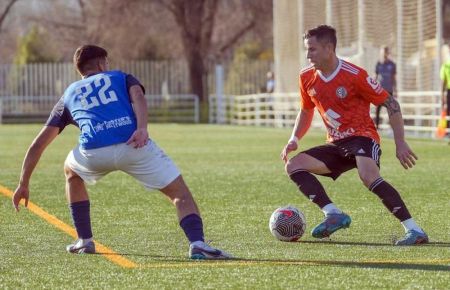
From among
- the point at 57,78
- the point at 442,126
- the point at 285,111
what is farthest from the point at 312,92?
the point at 57,78

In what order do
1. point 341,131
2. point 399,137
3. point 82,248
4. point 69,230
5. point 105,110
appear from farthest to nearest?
1. point 69,230
2. point 341,131
3. point 399,137
4. point 82,248
5. point 105,110

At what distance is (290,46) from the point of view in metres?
39.5

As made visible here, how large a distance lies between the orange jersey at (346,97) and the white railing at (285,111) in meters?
17.0

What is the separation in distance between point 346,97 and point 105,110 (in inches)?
78.7

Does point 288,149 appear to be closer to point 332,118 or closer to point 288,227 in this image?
point 332,118

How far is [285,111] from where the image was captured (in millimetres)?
39281

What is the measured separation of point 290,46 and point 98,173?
104 ft

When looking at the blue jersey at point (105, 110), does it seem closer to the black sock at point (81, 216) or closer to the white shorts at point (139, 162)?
the white shorts at point (139, 162)

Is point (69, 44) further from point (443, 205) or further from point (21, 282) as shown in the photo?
point (21, 282)

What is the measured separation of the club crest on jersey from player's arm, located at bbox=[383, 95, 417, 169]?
0.99 ft

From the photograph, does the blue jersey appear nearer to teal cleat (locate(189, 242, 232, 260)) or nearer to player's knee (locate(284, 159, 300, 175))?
teal cleat (locate(189, 242, 232, 260))

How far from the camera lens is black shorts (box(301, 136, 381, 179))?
29.5 ft

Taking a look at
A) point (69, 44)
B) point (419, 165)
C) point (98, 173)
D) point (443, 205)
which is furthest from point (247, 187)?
point (69, 44)

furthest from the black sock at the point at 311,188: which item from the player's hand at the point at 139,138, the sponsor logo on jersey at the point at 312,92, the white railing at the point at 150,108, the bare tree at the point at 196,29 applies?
the bare tree at the point at 196,29
